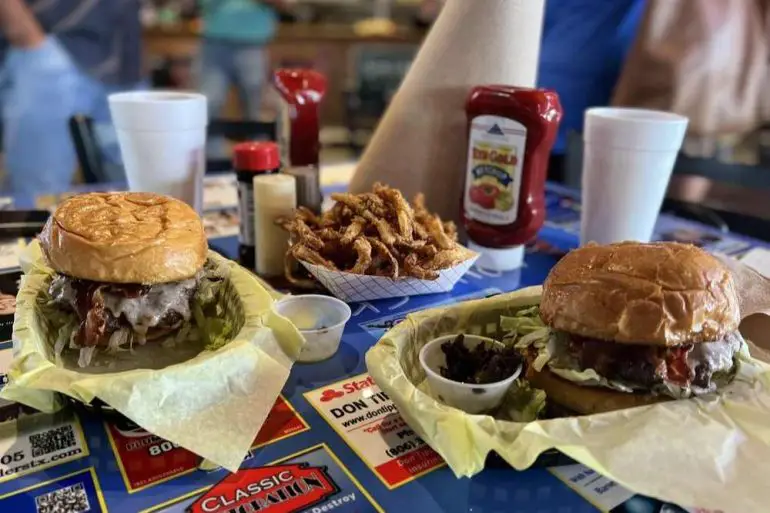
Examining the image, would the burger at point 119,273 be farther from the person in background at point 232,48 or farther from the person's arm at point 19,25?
the person in background at point 232,48

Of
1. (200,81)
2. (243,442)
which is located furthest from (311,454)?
(200,81)

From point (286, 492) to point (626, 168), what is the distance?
1.02 meters

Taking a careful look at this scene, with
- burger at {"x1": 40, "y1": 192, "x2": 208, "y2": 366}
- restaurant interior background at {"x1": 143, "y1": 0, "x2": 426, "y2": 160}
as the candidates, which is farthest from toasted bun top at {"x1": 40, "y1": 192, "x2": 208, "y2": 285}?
restaurant interior background at {"x1": 143, "y1": 0, "x2": 426, "y2": 160}

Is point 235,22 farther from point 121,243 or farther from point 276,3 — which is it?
point 121,243

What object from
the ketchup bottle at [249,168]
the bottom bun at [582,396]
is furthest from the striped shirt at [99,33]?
the bottom bun at [582,396]

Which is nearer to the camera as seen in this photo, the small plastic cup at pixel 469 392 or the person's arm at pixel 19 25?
the small plastic cup at pixel 469 392

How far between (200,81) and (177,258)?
370 cm

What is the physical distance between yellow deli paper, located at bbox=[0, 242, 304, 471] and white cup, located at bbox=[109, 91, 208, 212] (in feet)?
1.97

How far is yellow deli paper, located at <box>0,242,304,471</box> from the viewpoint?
2.38 ft

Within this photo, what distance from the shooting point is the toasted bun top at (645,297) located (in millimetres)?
790

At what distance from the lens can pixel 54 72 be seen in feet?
11.5

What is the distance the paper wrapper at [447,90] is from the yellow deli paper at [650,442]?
87cm

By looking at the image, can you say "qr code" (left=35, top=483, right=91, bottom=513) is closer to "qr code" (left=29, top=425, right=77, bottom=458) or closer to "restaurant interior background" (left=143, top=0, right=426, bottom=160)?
"qr code" (left=29, top=425, right=77, bottom=458)

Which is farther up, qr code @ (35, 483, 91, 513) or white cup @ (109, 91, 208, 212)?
white cup @ (109, 91, 208, 212)
